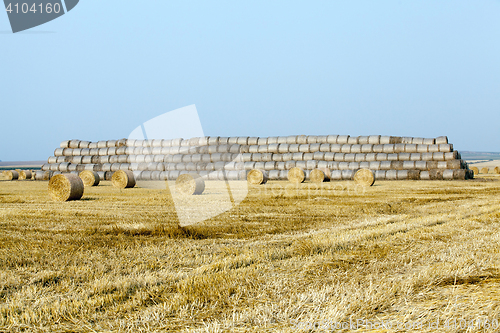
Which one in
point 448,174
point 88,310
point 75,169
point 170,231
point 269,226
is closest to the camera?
point 88,310

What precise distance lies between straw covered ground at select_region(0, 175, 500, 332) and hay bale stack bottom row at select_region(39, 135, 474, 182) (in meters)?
14.8

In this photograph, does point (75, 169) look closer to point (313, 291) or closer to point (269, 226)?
point (269, 226)

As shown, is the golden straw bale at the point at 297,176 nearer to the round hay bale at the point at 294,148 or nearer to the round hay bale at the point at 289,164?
the round hay bale at the point at 289,164

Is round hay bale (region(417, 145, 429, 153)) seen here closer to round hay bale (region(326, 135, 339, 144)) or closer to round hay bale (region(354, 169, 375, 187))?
round hay bale (region(326, 135, 339, 144))

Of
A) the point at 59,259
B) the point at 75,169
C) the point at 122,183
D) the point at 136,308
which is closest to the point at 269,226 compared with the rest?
the point at 59,259

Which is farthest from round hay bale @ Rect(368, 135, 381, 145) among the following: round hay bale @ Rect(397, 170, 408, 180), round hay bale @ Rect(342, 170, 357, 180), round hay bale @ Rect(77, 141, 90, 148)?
round hay bale @ Rect(77, 141, 90, 148)

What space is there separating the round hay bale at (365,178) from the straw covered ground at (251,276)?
12286mm

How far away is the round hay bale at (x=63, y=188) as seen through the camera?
39.5 ft

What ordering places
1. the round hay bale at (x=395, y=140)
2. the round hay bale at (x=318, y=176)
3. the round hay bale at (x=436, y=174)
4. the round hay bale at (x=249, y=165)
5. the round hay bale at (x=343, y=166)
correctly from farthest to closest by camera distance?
1. the round hay bale at (x=249, y=165)
2. the round hay bale at (x=395, y=140)
3. the round hay bale at (x=343, y=166)
4. the round hay bale at (x=436, y=174)
5. the round hay bale at (x=318, y=176)

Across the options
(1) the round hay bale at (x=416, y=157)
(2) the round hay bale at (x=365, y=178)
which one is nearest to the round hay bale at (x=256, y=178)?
(2) the round hay bale at (x=365, y=178)

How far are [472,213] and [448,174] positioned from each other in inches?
670

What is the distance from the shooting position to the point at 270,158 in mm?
27969

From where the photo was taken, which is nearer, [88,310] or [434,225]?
[88,310]

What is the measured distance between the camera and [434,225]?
259 inches
